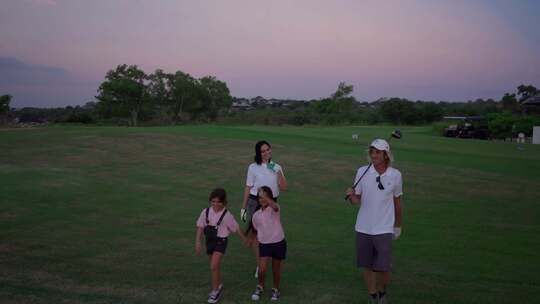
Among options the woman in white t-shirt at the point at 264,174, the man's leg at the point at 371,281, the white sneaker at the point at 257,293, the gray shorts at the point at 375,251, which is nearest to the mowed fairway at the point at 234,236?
the white sneaker at the point at 257,293

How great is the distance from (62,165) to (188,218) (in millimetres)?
9470

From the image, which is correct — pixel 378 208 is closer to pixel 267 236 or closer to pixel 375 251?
pixel 375 251

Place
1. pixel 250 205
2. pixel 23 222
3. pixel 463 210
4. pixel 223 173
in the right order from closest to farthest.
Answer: pixel 250 205
pixel 23 222
pixel 463 210
pixel 223 173

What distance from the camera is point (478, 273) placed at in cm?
676

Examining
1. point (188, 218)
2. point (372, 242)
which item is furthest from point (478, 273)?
point (188, 218)

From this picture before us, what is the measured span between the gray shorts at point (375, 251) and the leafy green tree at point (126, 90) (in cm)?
7069

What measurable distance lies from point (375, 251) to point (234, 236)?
161 inches

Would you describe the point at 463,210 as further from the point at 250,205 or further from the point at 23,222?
the point at 23,222

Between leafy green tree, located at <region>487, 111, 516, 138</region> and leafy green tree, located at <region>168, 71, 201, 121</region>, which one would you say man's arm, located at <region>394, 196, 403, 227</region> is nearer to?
leafy green tree, located at <region>487, 111, 516, 138</region>

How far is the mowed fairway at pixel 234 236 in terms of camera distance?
6039 mm

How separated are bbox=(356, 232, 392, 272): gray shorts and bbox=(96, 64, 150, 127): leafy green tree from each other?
2783 inches

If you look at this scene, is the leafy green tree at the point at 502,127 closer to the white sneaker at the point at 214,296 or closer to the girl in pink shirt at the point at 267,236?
the girl in pink shirt at the point at 267,236

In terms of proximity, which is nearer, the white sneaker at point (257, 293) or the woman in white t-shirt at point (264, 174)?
the white sneaker at point (257, 293)

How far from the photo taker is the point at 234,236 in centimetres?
890
